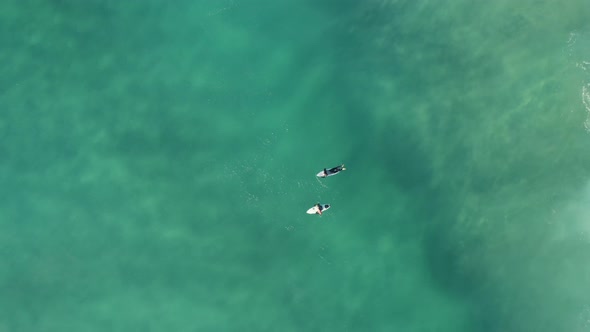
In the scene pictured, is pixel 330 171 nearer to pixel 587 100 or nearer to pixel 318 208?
pixel 318 208

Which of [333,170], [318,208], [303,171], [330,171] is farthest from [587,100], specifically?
[303,171]

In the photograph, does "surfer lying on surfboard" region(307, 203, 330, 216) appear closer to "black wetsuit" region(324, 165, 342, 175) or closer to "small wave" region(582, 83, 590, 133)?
"black wetsuit" region(324, 165, 342, 175)

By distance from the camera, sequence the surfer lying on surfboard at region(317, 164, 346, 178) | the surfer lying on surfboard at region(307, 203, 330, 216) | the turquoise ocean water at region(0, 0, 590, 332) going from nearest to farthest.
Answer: the turquoise ocean water at region(0, 0, 590, 332)
the surfer lying on surfboard at region(307, 203, 330, 216)
the surfer lying on surfboard at region(317, 164, 346, 178)

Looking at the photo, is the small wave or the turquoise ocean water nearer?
the turquoise ocean water

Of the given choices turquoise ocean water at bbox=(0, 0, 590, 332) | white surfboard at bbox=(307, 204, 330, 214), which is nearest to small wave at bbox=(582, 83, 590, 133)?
turquoise ocean water at bbox=(0, 0, 590, 332)

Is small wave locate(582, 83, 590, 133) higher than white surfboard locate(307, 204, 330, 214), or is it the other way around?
small wave locate(582, 83, 590, 133)

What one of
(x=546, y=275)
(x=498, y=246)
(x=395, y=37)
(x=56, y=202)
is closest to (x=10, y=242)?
(x=56, y=202)

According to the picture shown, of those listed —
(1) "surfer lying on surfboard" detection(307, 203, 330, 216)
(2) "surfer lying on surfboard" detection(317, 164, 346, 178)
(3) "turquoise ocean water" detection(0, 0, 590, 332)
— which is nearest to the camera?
(3) "turquoise ocean water" detection(0, 0, 590, 332)

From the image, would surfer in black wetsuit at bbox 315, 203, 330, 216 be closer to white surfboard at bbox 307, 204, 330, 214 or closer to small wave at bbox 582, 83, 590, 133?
white surfboard at bbox 307, 204, 330, 214

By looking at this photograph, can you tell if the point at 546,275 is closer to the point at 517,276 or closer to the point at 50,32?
the point at 517,276

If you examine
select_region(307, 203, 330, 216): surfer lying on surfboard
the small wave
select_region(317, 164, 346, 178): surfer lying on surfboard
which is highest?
the small wave
